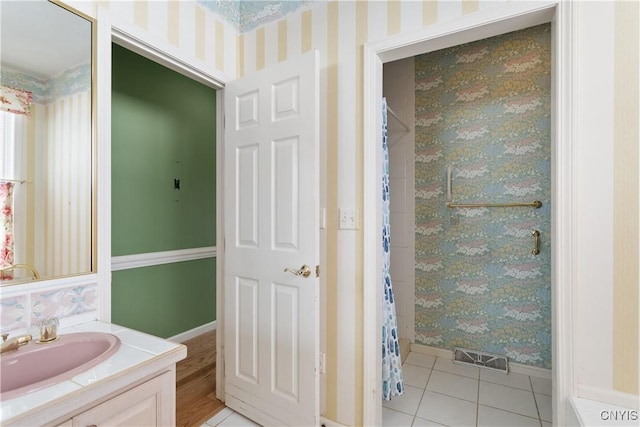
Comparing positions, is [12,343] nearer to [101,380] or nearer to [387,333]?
[101,380]

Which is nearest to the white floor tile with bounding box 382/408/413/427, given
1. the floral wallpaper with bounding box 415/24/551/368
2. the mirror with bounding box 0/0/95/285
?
the floral wallpaper with bounding box 415/24/551/368

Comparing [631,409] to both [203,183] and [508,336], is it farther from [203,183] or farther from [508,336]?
[203,183]

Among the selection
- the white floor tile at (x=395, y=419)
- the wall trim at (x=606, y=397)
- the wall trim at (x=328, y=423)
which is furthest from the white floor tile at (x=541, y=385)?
the wall trim at (x=328, y=423)

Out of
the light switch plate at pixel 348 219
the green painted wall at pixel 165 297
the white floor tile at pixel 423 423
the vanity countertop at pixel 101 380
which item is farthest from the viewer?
the green painted wall at pixel 165 297

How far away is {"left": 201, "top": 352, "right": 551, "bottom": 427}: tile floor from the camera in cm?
190

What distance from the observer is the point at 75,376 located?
0.87 m

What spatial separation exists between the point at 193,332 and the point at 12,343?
7.61ft

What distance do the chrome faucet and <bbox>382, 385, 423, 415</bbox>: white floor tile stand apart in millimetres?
1923

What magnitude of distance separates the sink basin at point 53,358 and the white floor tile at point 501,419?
201 cm

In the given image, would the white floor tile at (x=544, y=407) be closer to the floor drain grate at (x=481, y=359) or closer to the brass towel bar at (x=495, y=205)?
the floor drain grate at (x=481, y=359)

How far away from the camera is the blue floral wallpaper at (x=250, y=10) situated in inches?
76.6

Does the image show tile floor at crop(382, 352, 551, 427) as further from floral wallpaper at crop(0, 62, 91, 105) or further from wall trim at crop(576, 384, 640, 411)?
floral wallpaper at crop(0, 62, 91, 105)

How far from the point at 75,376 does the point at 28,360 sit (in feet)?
0.93

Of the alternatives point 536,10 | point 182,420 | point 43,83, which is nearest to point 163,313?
point 182,420
